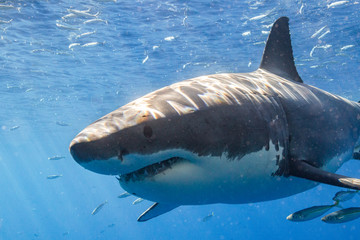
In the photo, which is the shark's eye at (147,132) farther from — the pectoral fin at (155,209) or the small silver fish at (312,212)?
the small silver fish at (312,212)

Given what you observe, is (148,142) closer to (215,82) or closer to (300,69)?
(215,82)

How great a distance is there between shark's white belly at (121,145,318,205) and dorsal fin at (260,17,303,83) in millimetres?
2130

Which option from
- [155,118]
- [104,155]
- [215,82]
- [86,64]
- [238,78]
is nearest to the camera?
[104,155]

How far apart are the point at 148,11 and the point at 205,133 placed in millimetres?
11206

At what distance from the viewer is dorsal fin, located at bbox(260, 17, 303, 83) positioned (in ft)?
15.0

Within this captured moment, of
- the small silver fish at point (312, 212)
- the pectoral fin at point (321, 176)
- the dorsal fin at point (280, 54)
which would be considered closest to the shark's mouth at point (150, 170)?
the pectoral fin at point (321, 176)

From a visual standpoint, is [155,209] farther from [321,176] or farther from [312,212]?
[312,212]

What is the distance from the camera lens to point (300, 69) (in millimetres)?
19938

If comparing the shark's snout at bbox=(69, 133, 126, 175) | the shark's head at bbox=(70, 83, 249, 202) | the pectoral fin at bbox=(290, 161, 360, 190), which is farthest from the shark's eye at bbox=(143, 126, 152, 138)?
the pectoral fin at bbox=(290, 161, 360, 190)

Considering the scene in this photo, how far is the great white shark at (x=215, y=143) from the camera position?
1.93m

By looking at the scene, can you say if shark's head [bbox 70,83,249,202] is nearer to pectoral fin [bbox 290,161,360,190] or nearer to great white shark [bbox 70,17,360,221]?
great white shark [bbox 70,17,360,221]

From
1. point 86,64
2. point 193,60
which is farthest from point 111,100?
point 193,60

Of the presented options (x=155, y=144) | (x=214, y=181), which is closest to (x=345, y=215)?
(x=214, y=181)

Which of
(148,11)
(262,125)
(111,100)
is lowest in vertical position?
(111,100)
